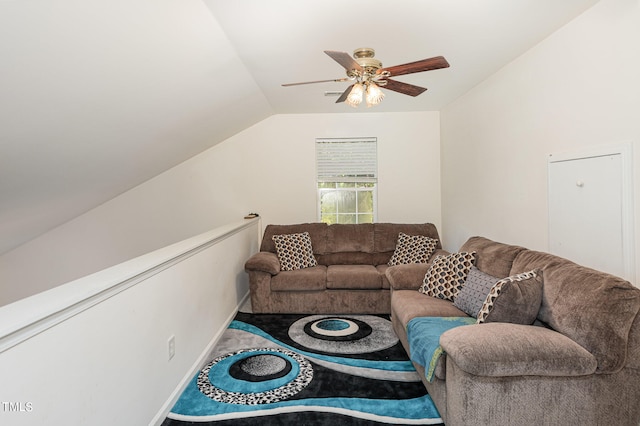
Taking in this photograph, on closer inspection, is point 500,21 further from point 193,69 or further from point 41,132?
point 41,132

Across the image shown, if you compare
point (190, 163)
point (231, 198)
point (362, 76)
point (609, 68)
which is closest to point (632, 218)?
point (609, 68)

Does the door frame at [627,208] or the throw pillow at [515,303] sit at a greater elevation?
the door frame at [627,208]

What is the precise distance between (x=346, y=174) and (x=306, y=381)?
3079mm

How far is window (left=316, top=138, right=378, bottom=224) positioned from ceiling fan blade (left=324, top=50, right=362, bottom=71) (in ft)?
8.95

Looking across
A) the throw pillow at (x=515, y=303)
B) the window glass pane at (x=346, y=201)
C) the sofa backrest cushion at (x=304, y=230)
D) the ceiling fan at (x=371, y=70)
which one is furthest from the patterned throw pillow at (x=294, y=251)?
the throw pillow at (x=515, y=303)

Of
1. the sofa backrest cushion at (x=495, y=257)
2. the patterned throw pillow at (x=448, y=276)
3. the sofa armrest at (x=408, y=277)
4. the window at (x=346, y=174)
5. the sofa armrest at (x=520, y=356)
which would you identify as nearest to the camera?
the sofa armrest at (x=520, y=356)

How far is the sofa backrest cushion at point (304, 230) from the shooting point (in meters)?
4.24

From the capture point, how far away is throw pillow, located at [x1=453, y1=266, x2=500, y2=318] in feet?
7.62

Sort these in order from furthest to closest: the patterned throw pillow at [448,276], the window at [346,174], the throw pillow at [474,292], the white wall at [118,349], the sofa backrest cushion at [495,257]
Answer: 1. the window at [346,174]
2. the patterned throw pillow at [448,276]
3. the sofa backrest cushion at [495,257]
4. the throw pillow at [474,292]
5. the white wall at [118,349]

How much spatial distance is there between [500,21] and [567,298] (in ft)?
5.81

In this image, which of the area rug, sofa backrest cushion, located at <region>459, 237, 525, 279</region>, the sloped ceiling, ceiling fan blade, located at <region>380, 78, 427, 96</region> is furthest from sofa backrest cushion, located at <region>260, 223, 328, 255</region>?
ceiling fan blade, located at <region>380, 78, 427, 96</region>

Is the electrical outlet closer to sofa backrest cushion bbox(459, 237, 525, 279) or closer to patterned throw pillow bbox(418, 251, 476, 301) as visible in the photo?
patterned throw pillow bbox(418, 251, 476, 301)

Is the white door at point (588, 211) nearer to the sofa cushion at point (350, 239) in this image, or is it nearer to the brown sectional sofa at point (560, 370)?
the brown sectional sofa at point (560, 370)

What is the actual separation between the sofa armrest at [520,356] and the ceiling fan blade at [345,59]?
163cm
